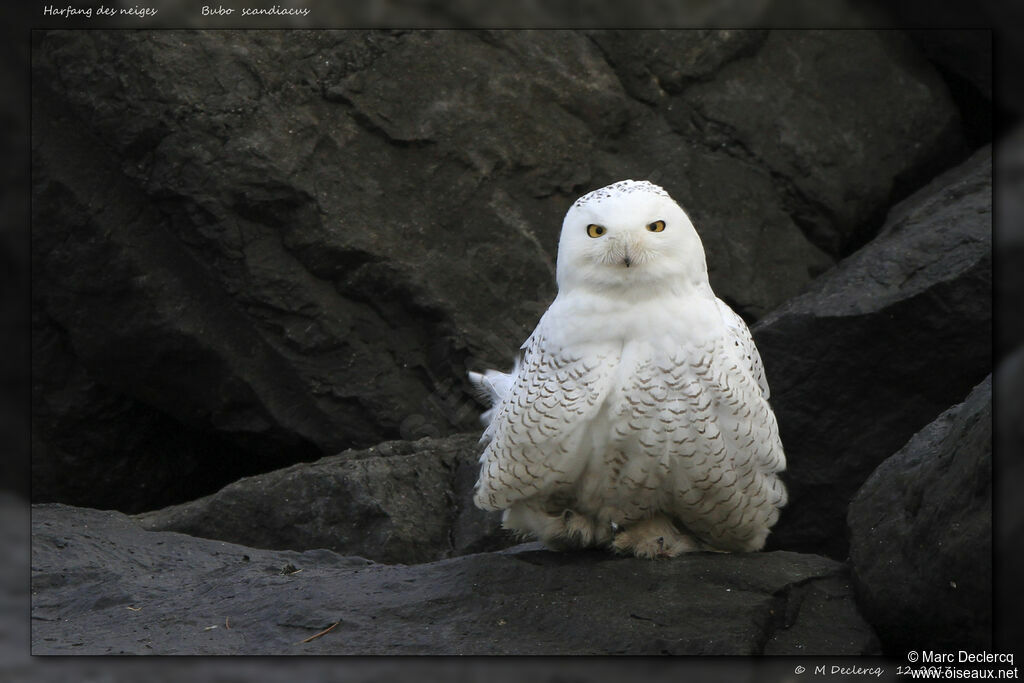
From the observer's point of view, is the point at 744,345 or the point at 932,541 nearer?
the point at 932,541

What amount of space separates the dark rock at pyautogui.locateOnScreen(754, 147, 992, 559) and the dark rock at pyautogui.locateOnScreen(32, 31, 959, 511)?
2.20 feet

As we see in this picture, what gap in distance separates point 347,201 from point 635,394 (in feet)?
7.99

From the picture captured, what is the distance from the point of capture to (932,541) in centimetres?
310

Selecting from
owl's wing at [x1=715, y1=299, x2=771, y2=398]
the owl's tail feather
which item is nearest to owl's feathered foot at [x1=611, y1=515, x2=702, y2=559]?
owl's wing at [x1=715, y1=299, x2=771, y2=398]

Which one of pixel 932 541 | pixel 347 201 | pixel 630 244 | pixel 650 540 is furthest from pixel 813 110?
pixel 932 541

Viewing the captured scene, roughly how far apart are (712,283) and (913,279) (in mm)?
1010

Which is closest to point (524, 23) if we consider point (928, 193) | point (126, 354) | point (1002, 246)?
point (928, 193)

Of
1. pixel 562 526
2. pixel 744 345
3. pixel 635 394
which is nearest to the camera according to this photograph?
pixel 635 394

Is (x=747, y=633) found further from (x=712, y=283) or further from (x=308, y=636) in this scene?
(x=712, y=283)

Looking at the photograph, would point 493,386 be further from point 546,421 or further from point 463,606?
point 463,606

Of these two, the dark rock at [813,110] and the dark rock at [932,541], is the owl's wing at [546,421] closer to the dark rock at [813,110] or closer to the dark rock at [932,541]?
the dark rock at [932,541]

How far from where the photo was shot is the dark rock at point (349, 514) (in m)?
4.64

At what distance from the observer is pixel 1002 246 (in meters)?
1.66

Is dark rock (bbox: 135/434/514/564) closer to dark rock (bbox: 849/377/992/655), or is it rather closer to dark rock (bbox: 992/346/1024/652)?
dark rock (bbox: 849/377/992/655)
